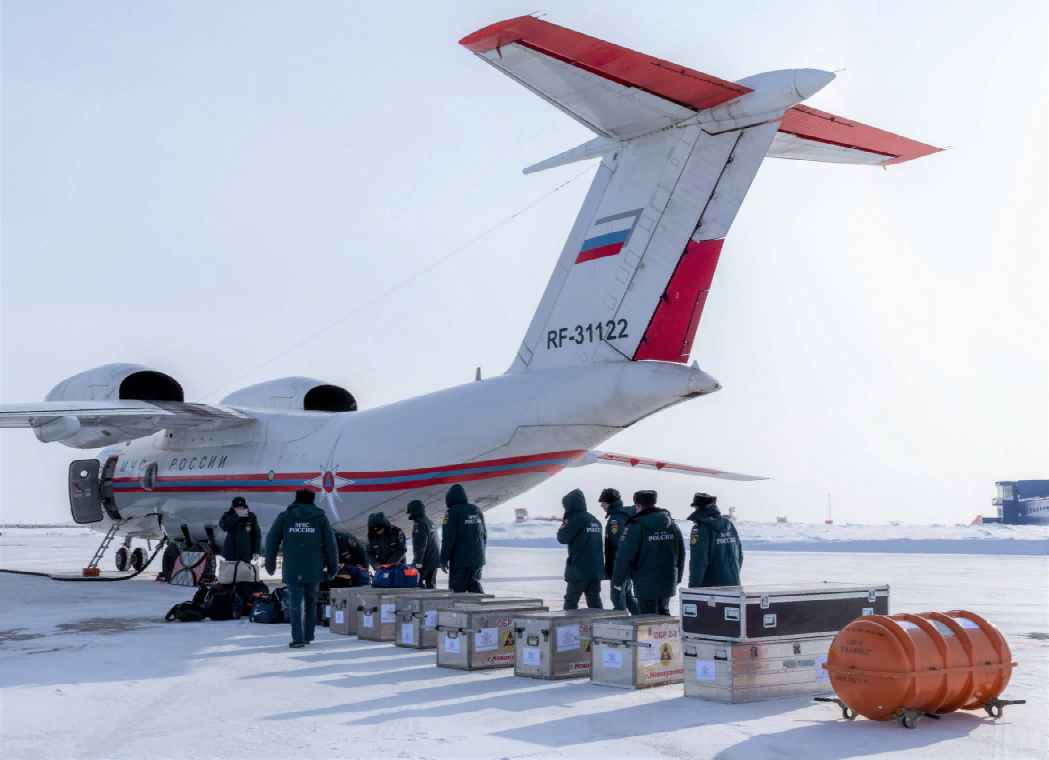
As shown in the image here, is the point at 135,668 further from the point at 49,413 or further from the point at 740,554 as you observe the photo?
the point at 49,413

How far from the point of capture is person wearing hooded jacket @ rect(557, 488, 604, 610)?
9.91 metres

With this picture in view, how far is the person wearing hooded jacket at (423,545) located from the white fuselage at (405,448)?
2.84 ft

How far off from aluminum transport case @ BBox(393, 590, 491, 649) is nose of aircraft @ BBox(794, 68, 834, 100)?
5.66 m

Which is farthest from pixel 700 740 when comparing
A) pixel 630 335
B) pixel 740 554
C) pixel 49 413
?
pixel 49 413

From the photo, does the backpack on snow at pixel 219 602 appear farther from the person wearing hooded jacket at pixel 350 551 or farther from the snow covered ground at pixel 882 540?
the snow covered ground at pixel 882 540

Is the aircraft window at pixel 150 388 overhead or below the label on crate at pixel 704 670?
overhead

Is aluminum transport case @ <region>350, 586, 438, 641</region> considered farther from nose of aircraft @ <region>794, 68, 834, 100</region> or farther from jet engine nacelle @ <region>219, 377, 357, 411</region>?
jet engine nacelle @ <region>219, 377, 357, 411</region>

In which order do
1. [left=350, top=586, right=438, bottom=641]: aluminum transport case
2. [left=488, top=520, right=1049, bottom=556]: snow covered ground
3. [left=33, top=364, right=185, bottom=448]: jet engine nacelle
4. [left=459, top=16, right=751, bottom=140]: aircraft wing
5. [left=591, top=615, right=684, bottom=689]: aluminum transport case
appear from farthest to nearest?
[left=488, top=520, right=1049, bottom=556]: snow covered ground
[left=33, top=364, right=185, bottom=448]: jet engine nacelle
[left=350, top=586, right=438, bottom=641]: aluminum transport case
[left=459, top=16, right=751, bottom=140]: aircraft wing
[left=591, top=615, right=684, bottom=689]: aluminum transport case

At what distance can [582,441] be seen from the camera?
38.7 ft

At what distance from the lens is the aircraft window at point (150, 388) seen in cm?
1633

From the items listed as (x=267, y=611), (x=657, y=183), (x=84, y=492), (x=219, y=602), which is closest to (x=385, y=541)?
(x=267, y=611)

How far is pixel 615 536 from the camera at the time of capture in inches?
401

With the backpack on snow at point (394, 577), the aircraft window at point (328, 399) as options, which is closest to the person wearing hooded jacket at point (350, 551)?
the backpack on snow at point (394, 577)

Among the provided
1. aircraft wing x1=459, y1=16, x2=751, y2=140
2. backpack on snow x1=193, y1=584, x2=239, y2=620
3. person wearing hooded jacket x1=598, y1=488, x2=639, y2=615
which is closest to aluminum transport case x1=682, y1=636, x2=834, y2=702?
person wearing hooded jacket x1=598, y1=488, x2=639, y2=615
